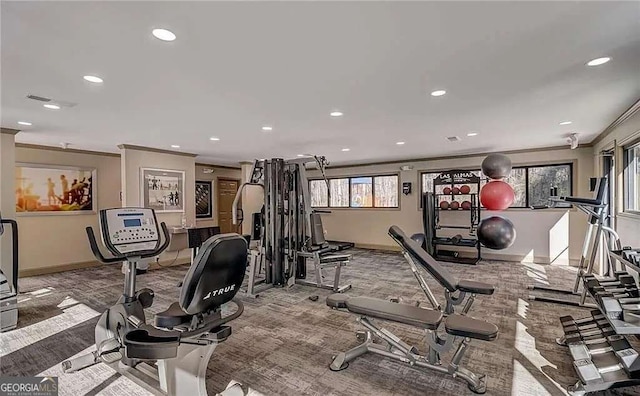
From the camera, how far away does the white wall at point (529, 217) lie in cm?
630

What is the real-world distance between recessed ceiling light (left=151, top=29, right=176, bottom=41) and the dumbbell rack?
357 cm

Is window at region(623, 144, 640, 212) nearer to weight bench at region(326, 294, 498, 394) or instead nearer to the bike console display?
weight bench at region(326, 294, 498, 394)

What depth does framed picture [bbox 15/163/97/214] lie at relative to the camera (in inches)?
229

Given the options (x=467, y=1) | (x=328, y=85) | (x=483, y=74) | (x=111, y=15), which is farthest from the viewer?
(x=328, y=85)

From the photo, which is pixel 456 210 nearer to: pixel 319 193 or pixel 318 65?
pixel 319 193

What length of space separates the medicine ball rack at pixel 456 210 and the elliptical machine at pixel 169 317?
19.7 ft

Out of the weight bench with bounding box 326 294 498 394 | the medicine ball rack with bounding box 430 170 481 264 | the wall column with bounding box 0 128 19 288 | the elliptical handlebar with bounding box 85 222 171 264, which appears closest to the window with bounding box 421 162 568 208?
the medicine ball rack with bounding box 430 170 481 264

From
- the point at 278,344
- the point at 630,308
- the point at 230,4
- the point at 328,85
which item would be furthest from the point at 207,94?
the point at 630,308

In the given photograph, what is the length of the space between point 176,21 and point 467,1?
5.32ft

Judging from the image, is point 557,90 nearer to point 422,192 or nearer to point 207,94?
point 207,94

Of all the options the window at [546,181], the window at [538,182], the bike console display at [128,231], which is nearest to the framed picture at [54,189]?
the bike console display at [128,231]

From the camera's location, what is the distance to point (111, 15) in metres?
1.76

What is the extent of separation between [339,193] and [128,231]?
7.39 metres

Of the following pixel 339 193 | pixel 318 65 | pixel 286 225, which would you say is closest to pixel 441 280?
pixel 318 65
